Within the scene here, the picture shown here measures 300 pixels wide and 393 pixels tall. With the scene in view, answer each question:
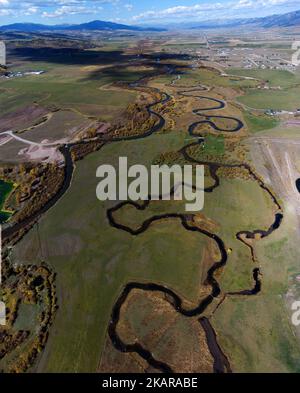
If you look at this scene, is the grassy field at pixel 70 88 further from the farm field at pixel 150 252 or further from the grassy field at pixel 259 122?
the grassy field at pixel 259 122

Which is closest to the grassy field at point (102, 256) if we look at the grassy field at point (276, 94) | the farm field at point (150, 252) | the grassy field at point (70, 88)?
the farm field at point (150, 252)

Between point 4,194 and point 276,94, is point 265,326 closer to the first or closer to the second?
point 4,194

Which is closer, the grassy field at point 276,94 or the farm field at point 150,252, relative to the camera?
the farm field at point 150,252

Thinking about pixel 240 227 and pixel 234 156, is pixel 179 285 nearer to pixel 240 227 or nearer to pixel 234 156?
pixel 240 227

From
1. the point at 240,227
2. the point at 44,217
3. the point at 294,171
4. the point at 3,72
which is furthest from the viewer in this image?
the point at 3,72

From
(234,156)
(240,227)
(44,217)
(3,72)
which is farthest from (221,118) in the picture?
(3,72)

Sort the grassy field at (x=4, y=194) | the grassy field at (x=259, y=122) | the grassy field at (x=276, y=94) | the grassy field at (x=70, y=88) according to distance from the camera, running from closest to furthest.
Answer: the grassy field at (x=4, y=194), the grassy field at (x=259, y=122), the grassy field at (x=276, y=94), the grassy field at (x=70, y=88)

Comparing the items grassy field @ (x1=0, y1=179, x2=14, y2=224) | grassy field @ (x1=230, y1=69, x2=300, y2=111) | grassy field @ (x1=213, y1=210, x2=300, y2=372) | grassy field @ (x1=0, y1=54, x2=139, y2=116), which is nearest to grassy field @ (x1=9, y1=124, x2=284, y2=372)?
grassy field @ (x1=213, y1=210, x2=300, y2=372)

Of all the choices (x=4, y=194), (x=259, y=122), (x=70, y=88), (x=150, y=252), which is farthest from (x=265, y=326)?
(x=70, y=88)

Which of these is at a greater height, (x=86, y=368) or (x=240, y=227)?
(x=240, y=227)

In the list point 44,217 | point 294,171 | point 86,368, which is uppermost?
point 294,171
